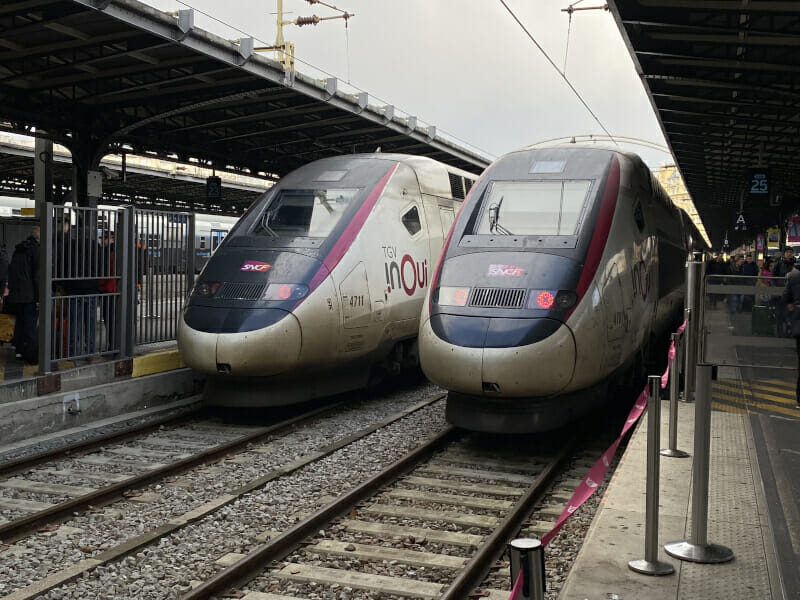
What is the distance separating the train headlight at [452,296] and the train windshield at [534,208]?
0.85 metres

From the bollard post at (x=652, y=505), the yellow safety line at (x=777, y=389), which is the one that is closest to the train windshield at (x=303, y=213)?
the yellow safety line at (x=777, y=389)

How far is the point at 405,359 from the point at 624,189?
3.85 m

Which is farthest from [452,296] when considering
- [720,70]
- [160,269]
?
[720,70]

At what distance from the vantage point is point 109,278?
32.4 ft

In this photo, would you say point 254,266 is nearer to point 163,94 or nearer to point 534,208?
point 534,208

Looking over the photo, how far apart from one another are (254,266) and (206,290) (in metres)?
0.56

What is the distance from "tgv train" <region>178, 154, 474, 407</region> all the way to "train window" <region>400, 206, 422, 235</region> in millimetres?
12

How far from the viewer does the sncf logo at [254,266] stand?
8984 mm

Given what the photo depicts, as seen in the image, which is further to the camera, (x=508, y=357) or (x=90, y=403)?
(x=90, y=403)

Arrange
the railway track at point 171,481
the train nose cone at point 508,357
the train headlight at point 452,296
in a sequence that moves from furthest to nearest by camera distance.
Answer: the train headlight at point 452,296
the train nose cone at point 508,357
the railway track at point 171,481

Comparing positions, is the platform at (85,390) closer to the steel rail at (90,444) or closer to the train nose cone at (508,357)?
the steel rail at (90,444)

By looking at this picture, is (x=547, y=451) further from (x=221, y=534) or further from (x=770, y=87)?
(x=770, y=87)

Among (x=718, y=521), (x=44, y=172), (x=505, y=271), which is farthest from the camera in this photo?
(x=44, y=172)

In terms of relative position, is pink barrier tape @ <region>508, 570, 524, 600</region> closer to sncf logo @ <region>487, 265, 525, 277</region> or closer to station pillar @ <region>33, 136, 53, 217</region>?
sncf logo @ <region>487, 265, 525, 277</region>
